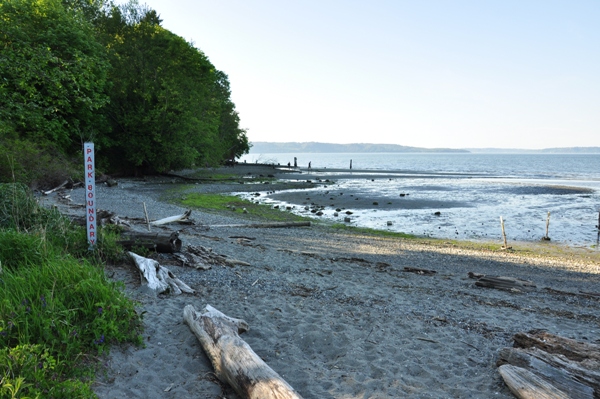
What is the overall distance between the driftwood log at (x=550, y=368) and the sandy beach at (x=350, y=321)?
0.23m

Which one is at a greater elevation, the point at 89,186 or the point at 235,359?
the point at 89,186

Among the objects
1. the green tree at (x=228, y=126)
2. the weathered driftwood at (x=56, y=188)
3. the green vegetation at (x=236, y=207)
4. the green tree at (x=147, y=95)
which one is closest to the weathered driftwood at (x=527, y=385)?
the green vegetation at (x=236, y=207)

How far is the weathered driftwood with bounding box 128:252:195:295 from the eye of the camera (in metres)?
7.07

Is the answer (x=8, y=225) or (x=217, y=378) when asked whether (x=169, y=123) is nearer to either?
(x=8, y=225)

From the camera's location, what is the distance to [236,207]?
2570 cm

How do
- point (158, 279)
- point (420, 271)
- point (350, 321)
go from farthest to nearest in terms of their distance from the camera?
point (420, 271)
point (158, 279)
point (350, 321)

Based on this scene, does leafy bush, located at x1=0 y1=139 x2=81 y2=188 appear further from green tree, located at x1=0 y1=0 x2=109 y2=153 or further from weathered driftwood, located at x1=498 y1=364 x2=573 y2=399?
weathered driftwood, located at x1=498 y1=364 x2=573 y2=399

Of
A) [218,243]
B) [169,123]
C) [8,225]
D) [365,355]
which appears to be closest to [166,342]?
[365,355]

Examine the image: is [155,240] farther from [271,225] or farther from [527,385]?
[271,225]

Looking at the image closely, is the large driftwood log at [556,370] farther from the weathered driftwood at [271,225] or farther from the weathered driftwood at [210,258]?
the weathered driftwood at [271,225]

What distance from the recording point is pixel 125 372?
446 centimetres

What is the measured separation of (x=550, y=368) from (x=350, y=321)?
2874 mm

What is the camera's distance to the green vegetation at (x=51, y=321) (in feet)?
12.0

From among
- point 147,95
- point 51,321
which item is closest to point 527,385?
point 51,321
